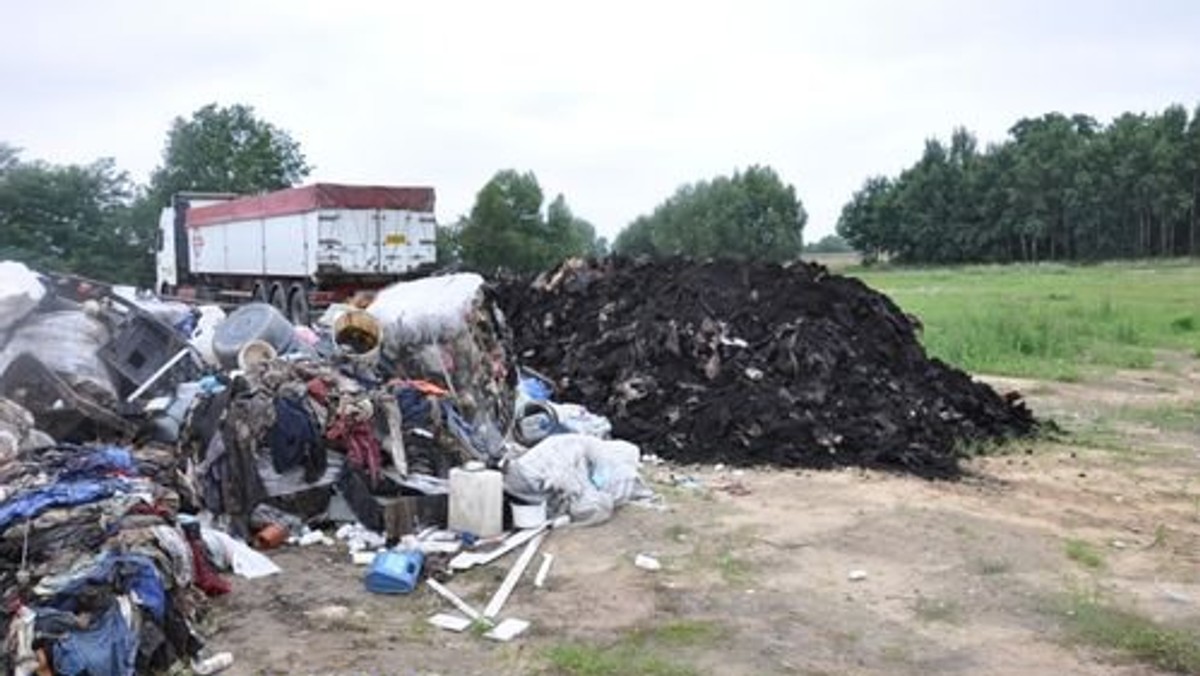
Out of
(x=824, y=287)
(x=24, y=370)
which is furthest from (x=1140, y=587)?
(x=24, y=370)

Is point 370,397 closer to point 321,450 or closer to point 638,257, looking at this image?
point 321,450

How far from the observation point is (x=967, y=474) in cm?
918

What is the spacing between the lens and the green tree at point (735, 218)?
66.2 m

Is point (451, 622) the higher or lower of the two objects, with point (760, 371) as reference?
lower

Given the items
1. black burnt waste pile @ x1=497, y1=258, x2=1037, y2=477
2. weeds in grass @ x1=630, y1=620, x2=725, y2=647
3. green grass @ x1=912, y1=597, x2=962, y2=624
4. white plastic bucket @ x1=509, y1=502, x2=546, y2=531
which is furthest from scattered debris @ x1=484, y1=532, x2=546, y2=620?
black burnt waste pile @ x1=497, y1=258, x2=1037, y2=477

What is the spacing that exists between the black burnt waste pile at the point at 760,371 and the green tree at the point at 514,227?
34.3 metres

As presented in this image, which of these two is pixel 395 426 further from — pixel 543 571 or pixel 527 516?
pixel 543 571

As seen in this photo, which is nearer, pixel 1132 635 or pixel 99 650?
pixel 99 650

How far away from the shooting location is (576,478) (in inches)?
300

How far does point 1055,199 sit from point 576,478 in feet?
220

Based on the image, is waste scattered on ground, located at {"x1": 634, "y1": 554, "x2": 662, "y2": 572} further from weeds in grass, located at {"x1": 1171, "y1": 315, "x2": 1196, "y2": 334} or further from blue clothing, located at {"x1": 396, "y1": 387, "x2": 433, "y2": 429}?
weeds in grass, located at {"x1": 1171, "y1": 315, "x2": 1196, "y2": 334}

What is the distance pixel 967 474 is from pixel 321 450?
530 centimetres

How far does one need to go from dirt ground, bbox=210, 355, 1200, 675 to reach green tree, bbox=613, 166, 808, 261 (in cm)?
5666

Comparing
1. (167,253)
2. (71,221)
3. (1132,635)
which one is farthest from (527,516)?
(71,221)
